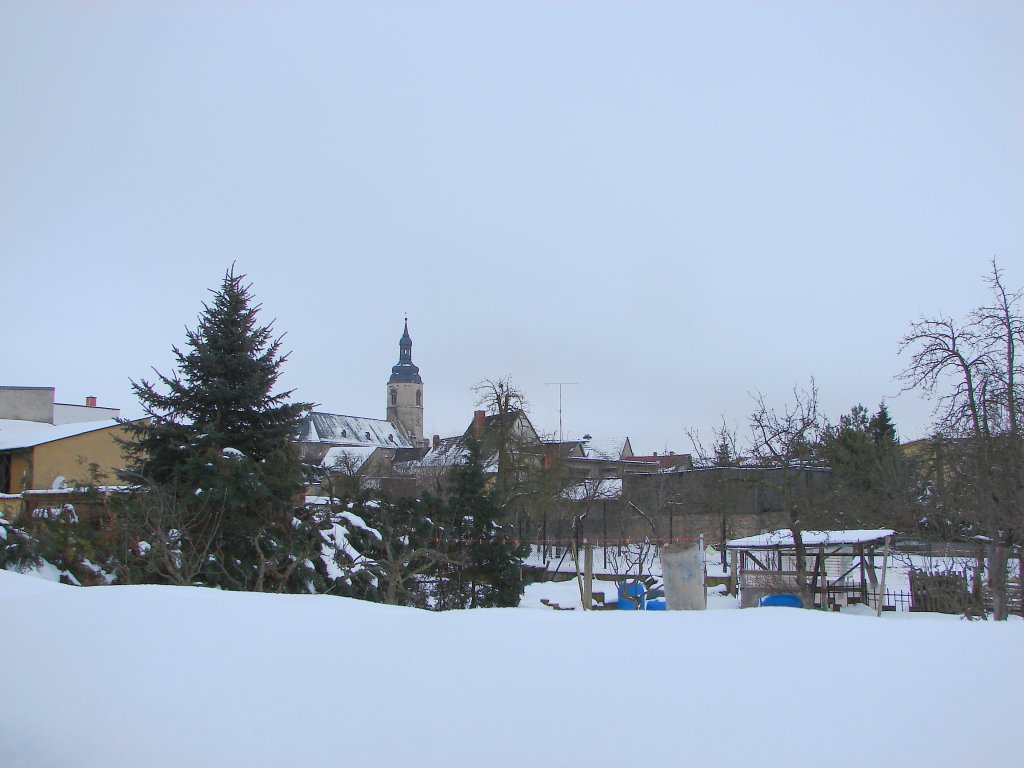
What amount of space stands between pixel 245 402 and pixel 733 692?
17076 mm

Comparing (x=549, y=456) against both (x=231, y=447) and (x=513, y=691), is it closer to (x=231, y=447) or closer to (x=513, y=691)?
(x=231, y=447)

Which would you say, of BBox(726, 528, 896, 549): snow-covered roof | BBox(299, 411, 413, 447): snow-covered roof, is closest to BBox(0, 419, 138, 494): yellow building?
BBox(726, 528, 896, 549): snow-covered roof

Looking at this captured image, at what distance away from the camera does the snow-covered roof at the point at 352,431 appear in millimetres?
109500

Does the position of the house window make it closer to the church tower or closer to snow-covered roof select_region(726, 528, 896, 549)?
snow-covered roof select_region(726, 528, 896, 549)

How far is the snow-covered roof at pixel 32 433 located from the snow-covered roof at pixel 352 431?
67310 millimetres

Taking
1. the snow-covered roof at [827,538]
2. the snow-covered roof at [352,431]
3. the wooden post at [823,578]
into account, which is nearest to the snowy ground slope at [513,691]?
the snow-covered roof at [827,538]

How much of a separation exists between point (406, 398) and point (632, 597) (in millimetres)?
111731

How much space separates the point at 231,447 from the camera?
19484 mm

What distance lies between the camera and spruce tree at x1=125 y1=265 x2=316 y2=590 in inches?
706

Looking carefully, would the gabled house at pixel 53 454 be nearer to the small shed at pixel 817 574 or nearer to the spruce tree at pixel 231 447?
the spruce tree at pixel 231 447

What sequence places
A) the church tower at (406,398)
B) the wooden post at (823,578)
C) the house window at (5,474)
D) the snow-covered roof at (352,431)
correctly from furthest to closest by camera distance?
the church tower at (406,398) → the snow-covered roof at (352,431) → the house window at (5,474) → the wooden post at (823,578)

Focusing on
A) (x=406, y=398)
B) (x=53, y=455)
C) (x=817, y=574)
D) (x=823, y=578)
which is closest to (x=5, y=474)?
(x=53, y=455)

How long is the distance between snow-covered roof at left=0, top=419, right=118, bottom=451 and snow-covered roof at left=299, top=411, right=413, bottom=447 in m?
67.3

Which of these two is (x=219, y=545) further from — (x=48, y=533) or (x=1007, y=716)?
(x=1007, y=716)
